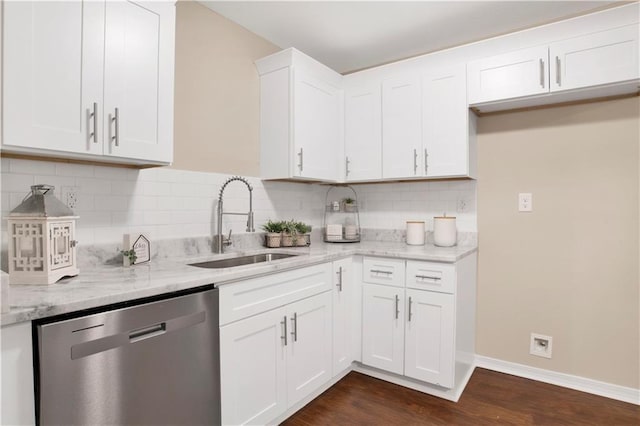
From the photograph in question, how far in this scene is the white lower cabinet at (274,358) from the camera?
1.66m

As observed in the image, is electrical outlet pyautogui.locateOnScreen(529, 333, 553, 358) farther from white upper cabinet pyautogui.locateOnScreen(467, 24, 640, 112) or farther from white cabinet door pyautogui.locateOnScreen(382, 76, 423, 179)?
white upper cabinet pyautogui.locateOnScreen(467, 24, 640, 112)

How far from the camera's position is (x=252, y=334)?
175 cm

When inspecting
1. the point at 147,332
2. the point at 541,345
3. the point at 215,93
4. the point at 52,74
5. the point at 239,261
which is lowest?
the point at 541,345

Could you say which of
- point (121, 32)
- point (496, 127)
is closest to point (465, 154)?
point (496, 127)

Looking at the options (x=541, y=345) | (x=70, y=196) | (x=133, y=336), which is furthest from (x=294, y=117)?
(x=541, y=345)

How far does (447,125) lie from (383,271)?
112 cm

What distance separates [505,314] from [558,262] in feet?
1.73

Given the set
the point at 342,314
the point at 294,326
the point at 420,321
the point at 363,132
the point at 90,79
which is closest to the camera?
the point at 90,79

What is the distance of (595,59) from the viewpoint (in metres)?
2.12

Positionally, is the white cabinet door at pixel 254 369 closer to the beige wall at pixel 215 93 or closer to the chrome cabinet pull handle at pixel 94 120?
the chrome cabinet pull handle at pixel 94 120

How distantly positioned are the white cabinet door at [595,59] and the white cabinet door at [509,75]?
61 millimetres

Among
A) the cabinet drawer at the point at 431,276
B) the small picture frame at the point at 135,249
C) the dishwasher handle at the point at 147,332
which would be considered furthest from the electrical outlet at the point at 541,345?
the small picture frame at the point at 135,249

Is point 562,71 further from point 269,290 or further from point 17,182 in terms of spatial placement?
point 17,182

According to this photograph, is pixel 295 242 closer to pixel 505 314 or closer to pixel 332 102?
pixel 332 102
